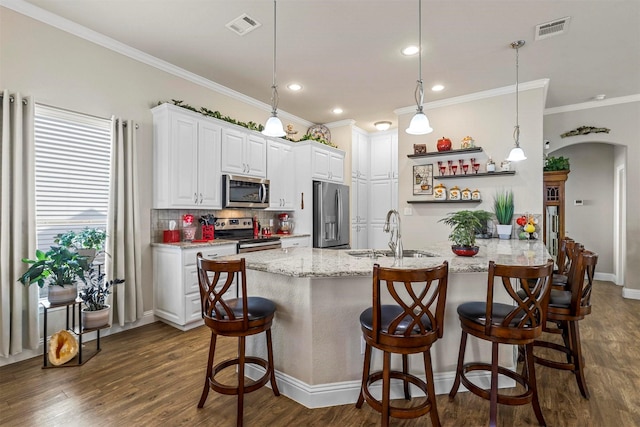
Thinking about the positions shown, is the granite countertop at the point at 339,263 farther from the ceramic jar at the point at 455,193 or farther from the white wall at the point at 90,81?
the ceramic jar at the point at 455,193

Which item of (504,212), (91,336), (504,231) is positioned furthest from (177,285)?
(504,212)

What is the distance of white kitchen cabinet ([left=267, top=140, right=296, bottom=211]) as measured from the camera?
4887mm

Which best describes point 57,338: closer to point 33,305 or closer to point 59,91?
point 33,305

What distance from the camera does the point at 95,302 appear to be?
9.59 ft

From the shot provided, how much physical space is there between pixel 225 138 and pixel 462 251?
313cm

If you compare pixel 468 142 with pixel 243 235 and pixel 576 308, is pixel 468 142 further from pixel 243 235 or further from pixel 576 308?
pixel 243 235

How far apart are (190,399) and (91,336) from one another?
1.72 meters

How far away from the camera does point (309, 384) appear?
2.10 meters

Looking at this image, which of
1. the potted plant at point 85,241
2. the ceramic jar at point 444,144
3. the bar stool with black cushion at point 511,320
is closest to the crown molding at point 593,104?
the ceramic jar at point 444,144

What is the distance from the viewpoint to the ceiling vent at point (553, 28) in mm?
2928

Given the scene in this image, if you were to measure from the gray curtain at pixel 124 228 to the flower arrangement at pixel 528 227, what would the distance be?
4593mm

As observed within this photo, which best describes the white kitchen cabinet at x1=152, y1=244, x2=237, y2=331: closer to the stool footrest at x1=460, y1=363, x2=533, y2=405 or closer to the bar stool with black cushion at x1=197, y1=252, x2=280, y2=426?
the bar stool with black cushion at x1=197, y1=252, x2=280, y2=426

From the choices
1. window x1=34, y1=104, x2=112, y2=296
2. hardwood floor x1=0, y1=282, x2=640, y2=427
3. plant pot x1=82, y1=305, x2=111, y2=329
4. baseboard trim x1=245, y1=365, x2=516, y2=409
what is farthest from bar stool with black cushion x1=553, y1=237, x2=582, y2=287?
window x1=34, y1=104, x2=112, y2=296

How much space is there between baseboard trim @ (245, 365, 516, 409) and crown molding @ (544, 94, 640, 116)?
4886mm
